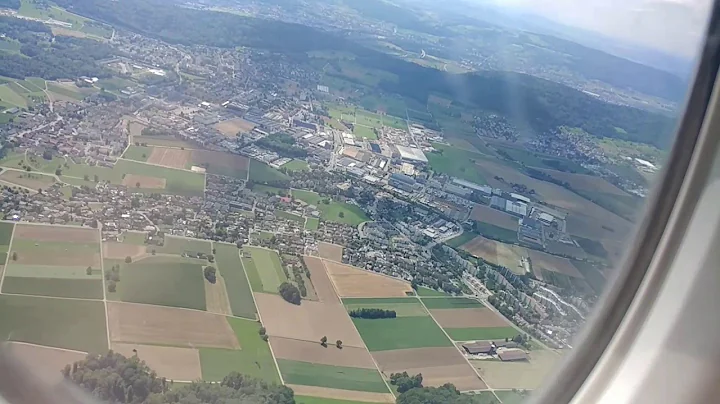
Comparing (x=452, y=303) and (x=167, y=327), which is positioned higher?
Answer: (x=452, y=303)

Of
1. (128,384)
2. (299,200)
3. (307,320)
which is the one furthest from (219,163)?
(128,384)

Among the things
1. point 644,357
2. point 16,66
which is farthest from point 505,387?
point 16,66

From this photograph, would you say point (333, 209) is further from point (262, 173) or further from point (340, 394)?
point (340, 394)

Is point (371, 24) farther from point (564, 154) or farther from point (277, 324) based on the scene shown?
point (277, 324)

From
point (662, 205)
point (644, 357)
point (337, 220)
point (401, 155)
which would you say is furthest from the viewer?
point (401, 155)

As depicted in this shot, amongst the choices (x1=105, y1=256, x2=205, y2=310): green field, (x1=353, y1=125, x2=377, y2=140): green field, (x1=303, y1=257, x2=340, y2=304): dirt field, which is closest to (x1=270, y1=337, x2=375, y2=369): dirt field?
(x1=303, y1=257, x2=340, y2=304): dirt field
